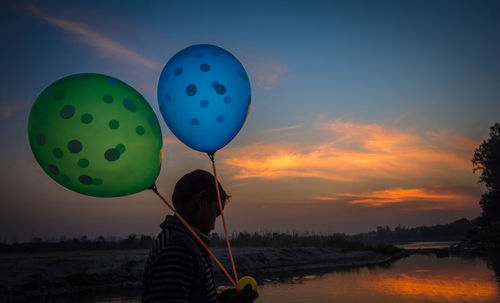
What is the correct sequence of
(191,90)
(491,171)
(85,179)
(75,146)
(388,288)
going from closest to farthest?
(75,146), (85,179), (191,90), (388,288), (491,171)

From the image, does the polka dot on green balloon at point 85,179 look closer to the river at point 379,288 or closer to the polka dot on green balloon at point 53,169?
the polka dot on green balloon at point 53,169

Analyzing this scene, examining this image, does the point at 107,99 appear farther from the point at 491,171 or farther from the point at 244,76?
the point at 491,171

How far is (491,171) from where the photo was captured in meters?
34.0

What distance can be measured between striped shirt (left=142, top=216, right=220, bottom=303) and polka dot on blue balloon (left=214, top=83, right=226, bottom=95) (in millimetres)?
1585

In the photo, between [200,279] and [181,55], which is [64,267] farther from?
[200,279]

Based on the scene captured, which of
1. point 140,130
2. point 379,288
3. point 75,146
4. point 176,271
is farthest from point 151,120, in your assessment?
point 379,288

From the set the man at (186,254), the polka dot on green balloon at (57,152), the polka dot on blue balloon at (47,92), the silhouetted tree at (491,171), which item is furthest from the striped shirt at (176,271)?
the silhouetted tree at (491,171)

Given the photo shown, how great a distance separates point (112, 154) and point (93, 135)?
0.55 ft

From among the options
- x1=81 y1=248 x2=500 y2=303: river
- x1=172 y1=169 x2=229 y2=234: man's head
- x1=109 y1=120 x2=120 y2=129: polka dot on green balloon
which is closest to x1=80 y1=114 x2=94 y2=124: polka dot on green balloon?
x1=109 y1=120 x2=120 y2=129: polka dot on green balloon

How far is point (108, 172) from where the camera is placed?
2.34m

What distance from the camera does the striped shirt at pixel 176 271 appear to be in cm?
159

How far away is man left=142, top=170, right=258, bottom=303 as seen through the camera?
1.61 m

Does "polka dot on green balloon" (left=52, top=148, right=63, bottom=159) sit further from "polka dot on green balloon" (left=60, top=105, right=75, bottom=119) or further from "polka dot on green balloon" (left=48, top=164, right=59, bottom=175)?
"polka dot on green balloon" (left=60, top=105, right=75, bottom=119)

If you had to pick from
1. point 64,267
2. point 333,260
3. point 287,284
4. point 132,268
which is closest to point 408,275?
point 287,284
